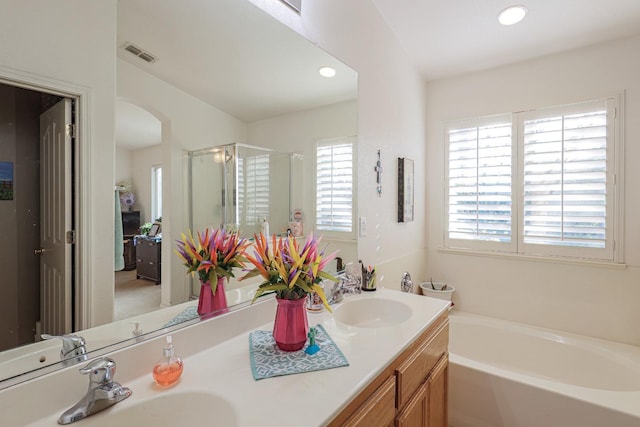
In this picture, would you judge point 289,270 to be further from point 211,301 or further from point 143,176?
point 143,176

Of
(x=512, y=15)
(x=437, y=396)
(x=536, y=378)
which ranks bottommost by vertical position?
(x=536, y=378)

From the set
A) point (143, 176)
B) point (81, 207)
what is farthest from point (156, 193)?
point (81, 207)

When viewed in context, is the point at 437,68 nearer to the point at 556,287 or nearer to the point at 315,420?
the point at 556,287

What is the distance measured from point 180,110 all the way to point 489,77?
264 centimetres

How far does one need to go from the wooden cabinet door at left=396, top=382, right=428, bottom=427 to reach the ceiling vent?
1460 millimetres

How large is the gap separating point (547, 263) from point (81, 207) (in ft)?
9.64

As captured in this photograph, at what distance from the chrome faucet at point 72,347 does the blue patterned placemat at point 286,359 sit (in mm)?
447

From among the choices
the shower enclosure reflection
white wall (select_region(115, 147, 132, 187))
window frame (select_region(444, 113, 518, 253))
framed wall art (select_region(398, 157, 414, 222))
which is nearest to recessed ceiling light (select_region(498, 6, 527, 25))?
window frame (select_region(444, 113, 518, 253))

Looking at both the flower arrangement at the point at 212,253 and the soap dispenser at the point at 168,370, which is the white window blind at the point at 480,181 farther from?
the soap dispenser at the point at 168,370

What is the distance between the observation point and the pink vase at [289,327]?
1.03 m

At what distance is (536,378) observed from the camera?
1.82 meters

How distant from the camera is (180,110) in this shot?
1.07 m

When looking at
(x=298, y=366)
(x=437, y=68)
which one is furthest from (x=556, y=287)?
(x=298, y=366)

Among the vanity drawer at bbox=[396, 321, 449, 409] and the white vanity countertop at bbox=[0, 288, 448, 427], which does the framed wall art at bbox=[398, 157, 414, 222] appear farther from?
the white vanity countertop at bbox=[0, 288, 448, 427]
